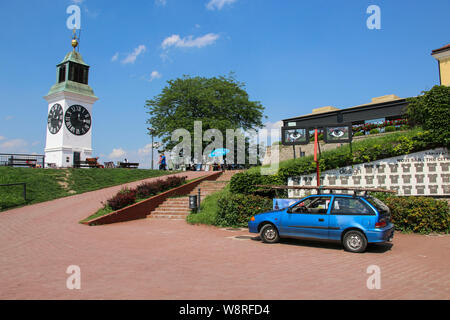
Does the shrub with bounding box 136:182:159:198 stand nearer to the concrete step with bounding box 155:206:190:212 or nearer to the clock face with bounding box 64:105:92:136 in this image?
the concrete step with bounding box 155:206:190:212

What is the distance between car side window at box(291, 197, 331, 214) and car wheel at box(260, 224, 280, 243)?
85 cm

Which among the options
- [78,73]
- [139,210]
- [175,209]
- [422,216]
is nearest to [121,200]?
[139,210]

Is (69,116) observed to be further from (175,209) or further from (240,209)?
(240,209)

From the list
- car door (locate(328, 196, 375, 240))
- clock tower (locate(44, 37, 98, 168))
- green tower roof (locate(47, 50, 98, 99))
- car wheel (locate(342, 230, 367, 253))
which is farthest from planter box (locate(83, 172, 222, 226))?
green tower roof (locate(47, 50, 98, 99))

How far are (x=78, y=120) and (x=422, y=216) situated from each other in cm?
Result: 3659

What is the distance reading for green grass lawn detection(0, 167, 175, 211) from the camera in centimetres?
1791

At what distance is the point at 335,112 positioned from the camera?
34.4 m

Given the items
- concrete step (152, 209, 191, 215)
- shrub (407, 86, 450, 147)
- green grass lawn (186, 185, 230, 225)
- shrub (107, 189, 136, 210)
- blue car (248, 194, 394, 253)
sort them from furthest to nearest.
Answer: concrete step (152, 209, 191, 215) → shrub (107, 189, 136, 210) → green grass lawn (186, 185, 230, 225) → shrub (407, 86, 450, 147) → blue car (248, 194, 394, 253)

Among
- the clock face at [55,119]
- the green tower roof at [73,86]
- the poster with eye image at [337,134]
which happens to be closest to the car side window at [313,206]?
the poster with eye image at [337,134]

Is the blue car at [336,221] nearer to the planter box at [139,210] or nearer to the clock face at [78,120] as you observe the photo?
the planter box at [139,210]

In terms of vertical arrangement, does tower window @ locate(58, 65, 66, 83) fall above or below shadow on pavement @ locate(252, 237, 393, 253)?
above

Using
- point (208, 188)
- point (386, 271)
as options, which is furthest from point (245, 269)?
point (208, 188)

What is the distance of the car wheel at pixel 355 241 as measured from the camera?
7.93 m

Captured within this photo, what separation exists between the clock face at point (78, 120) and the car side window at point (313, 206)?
34.2 m
